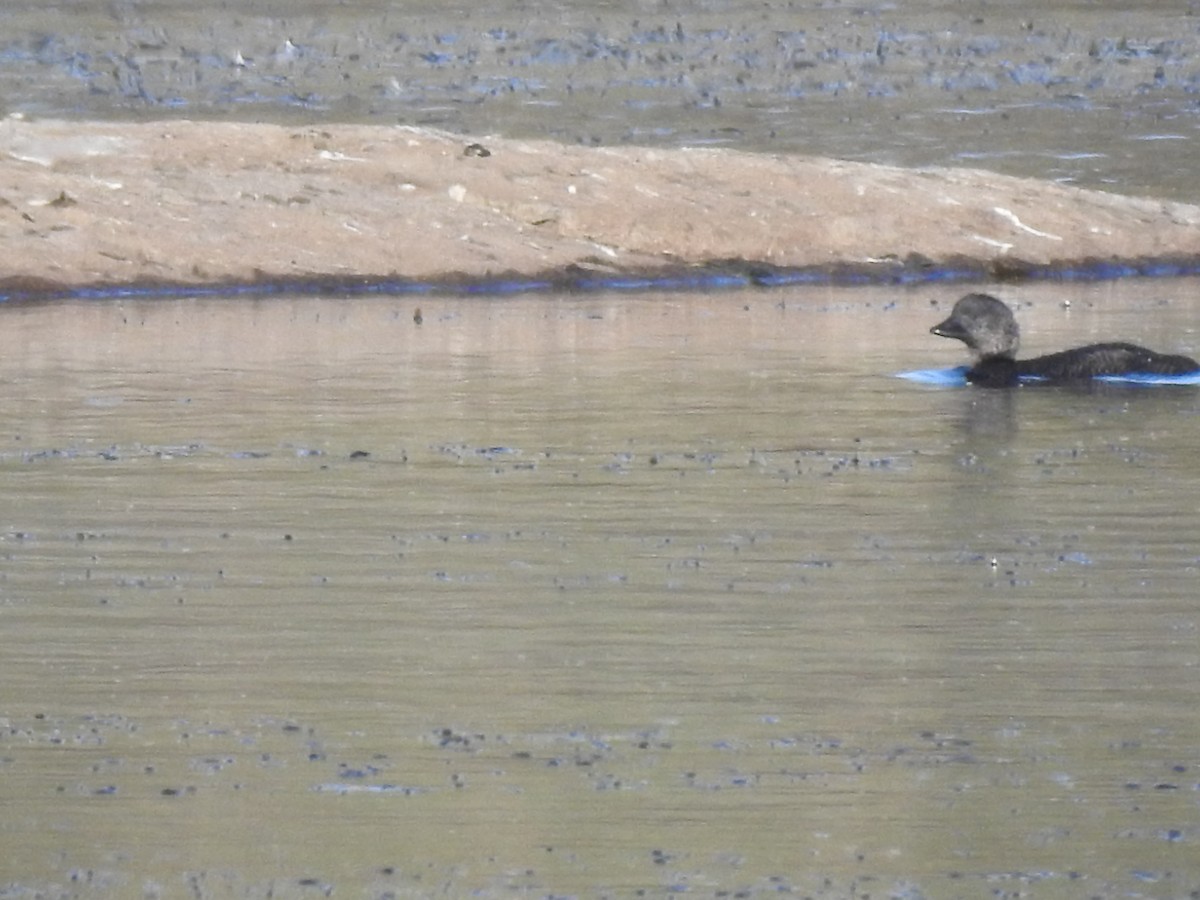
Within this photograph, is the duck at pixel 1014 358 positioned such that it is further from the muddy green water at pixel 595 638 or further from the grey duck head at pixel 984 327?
the muddy green water at pixel 595 638

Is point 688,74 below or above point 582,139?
above

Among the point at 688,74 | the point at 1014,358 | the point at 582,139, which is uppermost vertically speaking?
the point at 688,74

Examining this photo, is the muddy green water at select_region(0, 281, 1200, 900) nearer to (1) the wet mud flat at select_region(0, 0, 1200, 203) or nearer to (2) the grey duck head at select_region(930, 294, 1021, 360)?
(2) the grey duck head at select_region(930, 294, 1021, 360)

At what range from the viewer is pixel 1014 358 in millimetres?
15805

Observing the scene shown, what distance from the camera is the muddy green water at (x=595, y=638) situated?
605cm

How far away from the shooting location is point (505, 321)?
1928 cm

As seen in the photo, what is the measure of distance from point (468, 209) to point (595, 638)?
15.9 meters

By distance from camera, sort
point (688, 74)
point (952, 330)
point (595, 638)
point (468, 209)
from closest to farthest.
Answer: point (595, 638) → point (952, 330) → point (468, 209) → point (688, 74)

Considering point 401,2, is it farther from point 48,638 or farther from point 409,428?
point 48,638

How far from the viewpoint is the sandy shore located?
73.9 feet

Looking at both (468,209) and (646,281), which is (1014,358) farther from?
(468,209)

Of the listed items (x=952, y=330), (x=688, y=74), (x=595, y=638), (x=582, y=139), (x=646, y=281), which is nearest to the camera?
(x=595, y=638)

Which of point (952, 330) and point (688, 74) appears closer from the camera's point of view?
point (952, 330)

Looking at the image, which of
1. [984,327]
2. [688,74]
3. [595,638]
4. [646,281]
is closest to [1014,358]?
[984,327]
